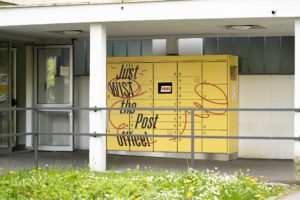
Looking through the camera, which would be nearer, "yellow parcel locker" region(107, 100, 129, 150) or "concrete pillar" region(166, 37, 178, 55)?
"yellow parcel locker" region(107, 100, 129, 150)

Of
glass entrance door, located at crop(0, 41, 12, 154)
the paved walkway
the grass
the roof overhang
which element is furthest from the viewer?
glass entrance door, located at crop(0, 41, 12, 154)

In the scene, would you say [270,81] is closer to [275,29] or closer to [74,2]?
[275,29]

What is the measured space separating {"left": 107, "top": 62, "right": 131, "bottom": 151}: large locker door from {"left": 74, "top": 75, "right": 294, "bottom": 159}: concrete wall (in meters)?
2.59

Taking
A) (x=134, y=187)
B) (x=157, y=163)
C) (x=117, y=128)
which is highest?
(x=117, y=128)

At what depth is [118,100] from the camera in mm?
16953

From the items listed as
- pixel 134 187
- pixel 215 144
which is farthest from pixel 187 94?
pixel 134 187

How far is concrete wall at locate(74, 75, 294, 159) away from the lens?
1623 cm

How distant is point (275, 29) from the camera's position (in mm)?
15078

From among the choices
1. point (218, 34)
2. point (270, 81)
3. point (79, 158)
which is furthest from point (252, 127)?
point (79, 158)

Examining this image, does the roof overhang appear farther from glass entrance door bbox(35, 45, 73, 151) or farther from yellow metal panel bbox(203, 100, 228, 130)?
glass entrance door bbox(35, 45, 73, 151)

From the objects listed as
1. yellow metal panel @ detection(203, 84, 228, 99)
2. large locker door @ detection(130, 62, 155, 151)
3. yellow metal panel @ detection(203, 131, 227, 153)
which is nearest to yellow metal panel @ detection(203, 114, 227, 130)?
yellow metal panel @ detection(203, 131, 227, 153)

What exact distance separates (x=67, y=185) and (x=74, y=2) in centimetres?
484

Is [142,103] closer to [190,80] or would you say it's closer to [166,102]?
[166,102]

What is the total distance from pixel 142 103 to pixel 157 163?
1901 millimetres
